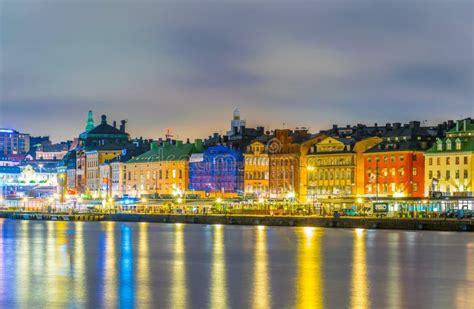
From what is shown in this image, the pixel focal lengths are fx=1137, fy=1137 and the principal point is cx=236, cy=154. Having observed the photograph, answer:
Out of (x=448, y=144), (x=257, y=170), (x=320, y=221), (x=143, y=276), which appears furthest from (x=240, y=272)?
(x=257, y=170)

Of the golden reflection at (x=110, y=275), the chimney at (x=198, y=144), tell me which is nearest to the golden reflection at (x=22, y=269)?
the golden reflection at (x=110, y=275)

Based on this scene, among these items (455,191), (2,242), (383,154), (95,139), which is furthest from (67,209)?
(2,242)

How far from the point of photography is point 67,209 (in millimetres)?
133125

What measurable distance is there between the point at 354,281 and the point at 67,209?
95.6m

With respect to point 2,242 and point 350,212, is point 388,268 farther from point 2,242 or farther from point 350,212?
point 350,212

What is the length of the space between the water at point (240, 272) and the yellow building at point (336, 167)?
31826 millimetres

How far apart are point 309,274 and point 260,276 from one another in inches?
79.8

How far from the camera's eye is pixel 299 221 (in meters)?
88.9

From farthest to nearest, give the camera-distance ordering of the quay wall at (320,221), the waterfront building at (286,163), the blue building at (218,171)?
the blue building at (218,171), the waterfront building at (286,163), the quay wall at (320,221)

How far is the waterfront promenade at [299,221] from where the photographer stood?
77.8 meters

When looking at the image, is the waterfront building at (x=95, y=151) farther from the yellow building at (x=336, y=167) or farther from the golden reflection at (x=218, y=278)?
the golden reflection at (x=218, y=278)

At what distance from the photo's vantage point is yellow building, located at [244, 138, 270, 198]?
114 meters

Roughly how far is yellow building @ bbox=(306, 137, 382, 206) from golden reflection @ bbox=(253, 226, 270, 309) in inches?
1454

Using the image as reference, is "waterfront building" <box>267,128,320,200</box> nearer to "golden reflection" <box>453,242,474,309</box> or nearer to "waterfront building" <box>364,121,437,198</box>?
"waterfront building" <box>364,121,437,198</box>
